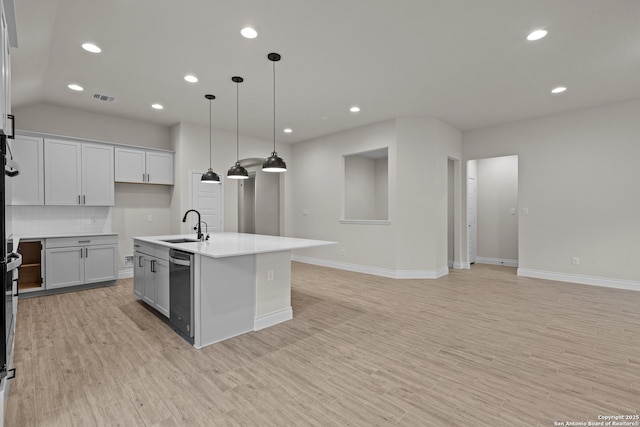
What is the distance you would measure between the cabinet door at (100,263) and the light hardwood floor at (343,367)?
727 millimetres

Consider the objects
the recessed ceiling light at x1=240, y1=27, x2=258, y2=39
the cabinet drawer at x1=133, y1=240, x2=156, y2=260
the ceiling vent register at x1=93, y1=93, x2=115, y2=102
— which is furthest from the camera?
the ceiling vent register at x1=93, y1=93, x2=115, y2=102

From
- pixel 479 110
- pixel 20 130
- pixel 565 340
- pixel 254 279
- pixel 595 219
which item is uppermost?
pixel 479 110

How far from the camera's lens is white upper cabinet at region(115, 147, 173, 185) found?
18.0ft

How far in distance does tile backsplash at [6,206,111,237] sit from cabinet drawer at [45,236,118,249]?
48 centimetres

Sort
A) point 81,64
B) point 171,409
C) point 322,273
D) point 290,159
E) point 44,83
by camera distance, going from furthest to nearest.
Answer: point 290,159
point 322,273
point 44,83
point 81,64
point 171,409

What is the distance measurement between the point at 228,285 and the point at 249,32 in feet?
8.12

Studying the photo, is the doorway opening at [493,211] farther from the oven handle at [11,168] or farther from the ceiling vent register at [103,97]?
the oven handle at [11,168]

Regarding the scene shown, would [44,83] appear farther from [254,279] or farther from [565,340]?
[565,340]

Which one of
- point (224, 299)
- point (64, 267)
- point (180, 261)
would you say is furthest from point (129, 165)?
point (224, 299)

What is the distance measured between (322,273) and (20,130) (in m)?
5.34

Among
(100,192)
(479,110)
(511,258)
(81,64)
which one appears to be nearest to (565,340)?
(479,110)

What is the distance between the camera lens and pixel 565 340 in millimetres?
2998

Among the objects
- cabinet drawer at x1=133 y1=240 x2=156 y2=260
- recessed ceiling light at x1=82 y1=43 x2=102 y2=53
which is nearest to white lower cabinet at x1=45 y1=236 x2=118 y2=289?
cabinet drawer at x1=133 y1=240 x2=156 y2=260

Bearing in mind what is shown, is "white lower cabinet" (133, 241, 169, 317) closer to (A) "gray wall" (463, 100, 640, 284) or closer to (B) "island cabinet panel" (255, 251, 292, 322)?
(B) "island cabinet panel" (255, 251, 292, 322)
